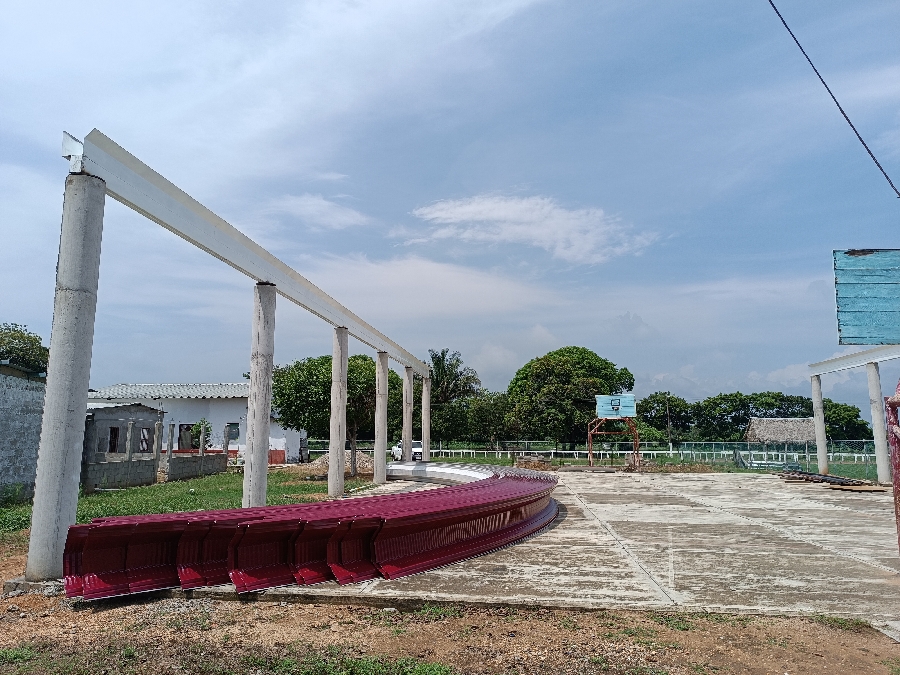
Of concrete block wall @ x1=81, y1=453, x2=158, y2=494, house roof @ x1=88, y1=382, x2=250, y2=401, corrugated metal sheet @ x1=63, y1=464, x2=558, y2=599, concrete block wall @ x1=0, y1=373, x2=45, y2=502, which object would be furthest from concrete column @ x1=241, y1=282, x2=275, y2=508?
house roof @ x1=88, y1=382, x2=250, y2=401

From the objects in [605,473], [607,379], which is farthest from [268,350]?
[607,379]

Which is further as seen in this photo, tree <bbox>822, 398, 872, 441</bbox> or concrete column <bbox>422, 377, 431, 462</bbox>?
tree <bbox>822, 398, 872, 441</bbox>

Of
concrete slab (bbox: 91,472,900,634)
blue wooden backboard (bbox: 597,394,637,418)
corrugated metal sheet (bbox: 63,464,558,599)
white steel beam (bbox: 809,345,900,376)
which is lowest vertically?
concrete slab (bbox: 91,472,900,634)

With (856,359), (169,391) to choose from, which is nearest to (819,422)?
(856,359)

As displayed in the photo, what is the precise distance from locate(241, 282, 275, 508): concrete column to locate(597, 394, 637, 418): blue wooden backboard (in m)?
25.7

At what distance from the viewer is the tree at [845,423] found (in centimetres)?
6869

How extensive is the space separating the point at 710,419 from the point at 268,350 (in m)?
70.9

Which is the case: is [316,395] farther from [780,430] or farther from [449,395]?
[780,430]

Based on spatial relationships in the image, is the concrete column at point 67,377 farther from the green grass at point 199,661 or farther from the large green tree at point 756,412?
the large green tree at point 756,412

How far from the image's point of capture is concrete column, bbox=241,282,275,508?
36.1 ft

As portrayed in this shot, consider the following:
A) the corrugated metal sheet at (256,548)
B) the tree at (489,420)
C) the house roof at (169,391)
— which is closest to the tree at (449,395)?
the tree at (489,420)

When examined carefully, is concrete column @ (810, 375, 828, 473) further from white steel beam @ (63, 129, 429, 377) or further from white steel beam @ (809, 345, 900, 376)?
white steel beam @ (63, 129, 429, 377)

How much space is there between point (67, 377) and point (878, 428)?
86.8 feet

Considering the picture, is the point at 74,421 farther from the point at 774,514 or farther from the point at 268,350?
the point at 774,514
